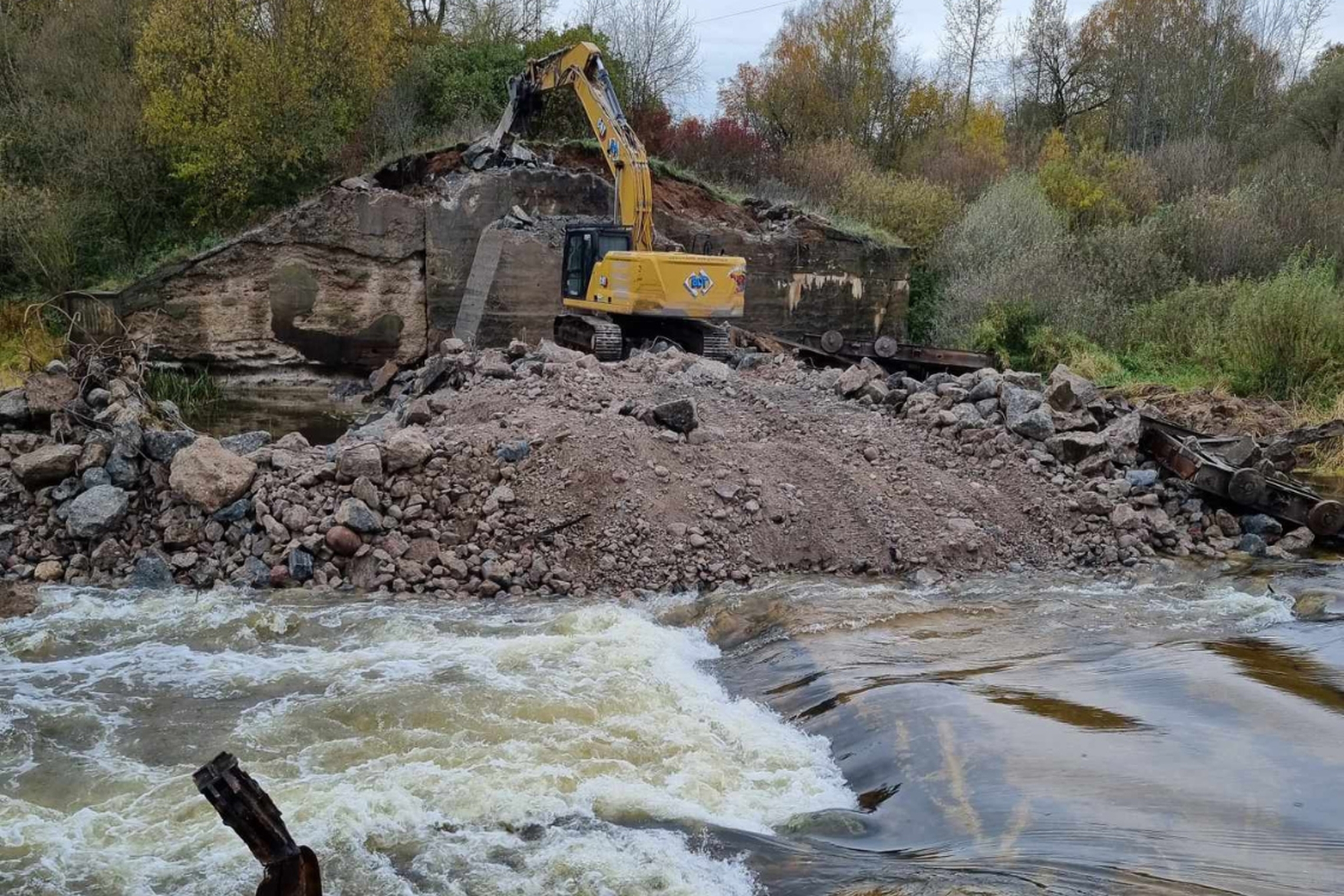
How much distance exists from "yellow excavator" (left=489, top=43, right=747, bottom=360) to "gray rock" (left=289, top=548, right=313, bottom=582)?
665 cm

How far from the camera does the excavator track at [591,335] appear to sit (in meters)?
14.6

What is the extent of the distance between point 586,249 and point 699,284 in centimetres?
214

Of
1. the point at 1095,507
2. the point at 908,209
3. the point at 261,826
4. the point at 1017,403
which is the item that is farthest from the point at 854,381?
the point at 908,209

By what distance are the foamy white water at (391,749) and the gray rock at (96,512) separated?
0.96 m

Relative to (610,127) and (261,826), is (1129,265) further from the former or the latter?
(261,826)

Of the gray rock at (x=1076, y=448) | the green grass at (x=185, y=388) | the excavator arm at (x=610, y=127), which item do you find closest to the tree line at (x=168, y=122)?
the green grass at (x=185, y=388)

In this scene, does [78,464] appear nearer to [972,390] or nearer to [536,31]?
[972,390]

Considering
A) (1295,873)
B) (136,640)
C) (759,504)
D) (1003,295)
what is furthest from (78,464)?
(1003,295)

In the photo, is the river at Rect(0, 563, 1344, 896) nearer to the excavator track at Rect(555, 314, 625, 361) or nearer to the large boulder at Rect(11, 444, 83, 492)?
the large boulder at Rect(11, 444, 83, 492)

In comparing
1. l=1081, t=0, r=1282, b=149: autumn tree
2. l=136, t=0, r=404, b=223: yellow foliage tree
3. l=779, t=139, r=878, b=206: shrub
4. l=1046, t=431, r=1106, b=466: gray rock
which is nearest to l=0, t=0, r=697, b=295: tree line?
l=136, t=0, r=404, b=223: yellow foliage tree

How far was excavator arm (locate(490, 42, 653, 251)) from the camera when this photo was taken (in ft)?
50.6

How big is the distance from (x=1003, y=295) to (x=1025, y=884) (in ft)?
56.9

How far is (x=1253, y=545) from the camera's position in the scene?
32.5 ft

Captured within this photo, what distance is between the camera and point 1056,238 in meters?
22.0
